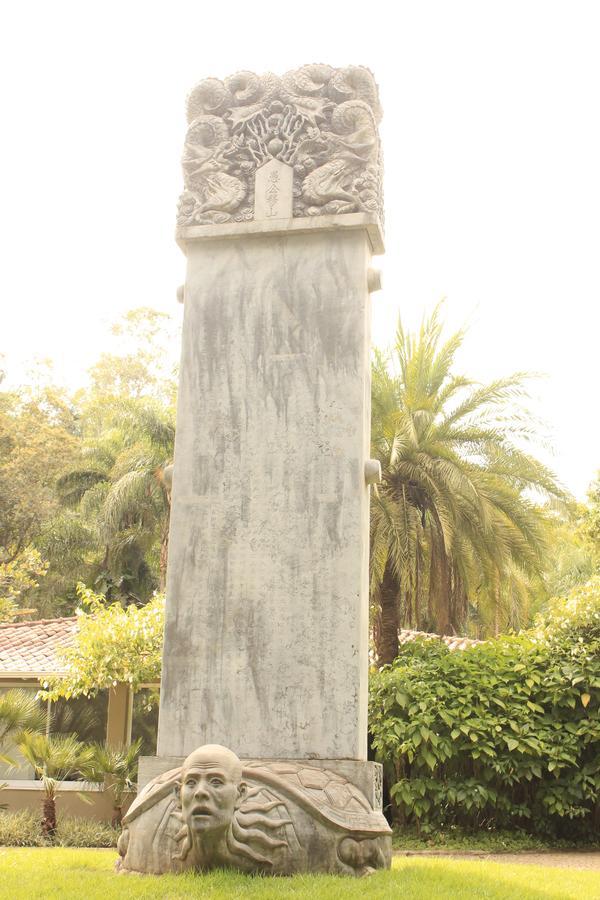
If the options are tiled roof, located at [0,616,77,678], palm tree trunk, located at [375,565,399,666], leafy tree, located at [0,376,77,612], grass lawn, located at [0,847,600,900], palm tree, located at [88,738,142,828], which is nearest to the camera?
grass lawn, located at [0,847,600,900]

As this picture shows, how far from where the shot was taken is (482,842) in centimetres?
1207

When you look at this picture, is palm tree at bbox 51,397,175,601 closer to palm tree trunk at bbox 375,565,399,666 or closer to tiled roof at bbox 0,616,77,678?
tiled roof at bbox 0,616,77,678

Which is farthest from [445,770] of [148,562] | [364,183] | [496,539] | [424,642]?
[148,562]

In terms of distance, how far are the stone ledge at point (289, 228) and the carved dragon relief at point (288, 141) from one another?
7cm

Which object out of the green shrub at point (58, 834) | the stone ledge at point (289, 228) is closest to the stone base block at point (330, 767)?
the stone ledge at point (289, 228)

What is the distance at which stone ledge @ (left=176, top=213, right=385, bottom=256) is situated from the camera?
738 centimetres

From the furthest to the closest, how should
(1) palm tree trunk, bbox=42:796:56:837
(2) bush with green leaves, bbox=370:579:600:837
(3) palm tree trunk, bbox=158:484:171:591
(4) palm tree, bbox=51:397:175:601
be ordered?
1. (4) palm tree, bbox=51:397:175:601
2. (3) palm tree trunk, bbox=158:484:171:591
3. (1) palm tree trunk, bbox=42:796:56:837
4. (2) bush with green leaves, bbox=370:579:600:837

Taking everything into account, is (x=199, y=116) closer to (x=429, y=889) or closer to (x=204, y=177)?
(x=204, y=177)

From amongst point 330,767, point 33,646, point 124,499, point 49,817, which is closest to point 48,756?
point 49,817

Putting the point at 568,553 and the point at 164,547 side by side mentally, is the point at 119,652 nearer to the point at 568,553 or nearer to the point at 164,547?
the point at 164,547

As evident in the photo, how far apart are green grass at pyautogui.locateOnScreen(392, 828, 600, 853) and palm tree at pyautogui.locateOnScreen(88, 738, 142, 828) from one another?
4385 mm

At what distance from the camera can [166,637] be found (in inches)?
268

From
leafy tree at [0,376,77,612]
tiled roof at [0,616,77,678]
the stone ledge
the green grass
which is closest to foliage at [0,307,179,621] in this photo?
leafy tree at [0,376,77,612]

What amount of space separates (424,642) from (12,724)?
628 centimetres
